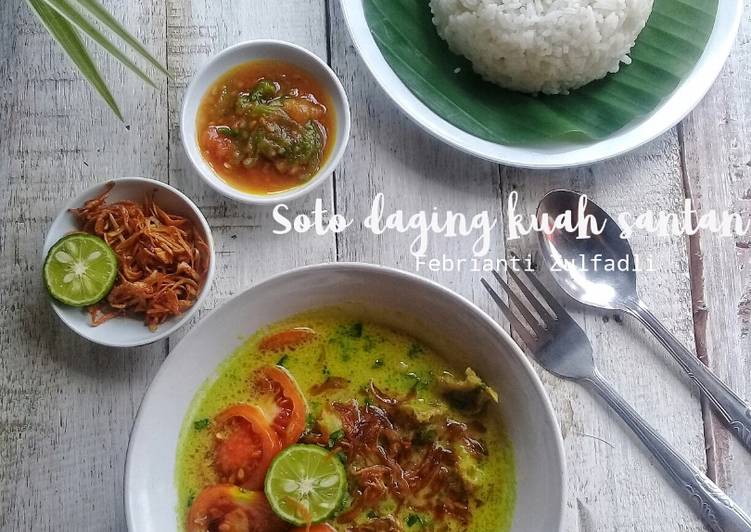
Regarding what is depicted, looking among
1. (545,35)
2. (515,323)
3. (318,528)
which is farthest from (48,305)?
(545,35)

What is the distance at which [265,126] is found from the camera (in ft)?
6.11

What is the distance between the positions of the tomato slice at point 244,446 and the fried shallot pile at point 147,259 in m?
0.27

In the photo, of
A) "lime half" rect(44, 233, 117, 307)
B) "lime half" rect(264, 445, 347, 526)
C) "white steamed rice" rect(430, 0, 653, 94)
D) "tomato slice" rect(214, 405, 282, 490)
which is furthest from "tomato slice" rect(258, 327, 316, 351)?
"white steamed rice" rect(430, 0, 653, 94)

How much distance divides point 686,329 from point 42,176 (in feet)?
5.35

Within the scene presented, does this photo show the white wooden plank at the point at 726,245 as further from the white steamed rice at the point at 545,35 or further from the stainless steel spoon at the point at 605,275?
the white steamed rice at the point at 545,35

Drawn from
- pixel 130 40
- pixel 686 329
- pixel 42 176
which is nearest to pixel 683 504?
pixel 686 329

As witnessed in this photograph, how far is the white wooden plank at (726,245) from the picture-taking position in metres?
1.88

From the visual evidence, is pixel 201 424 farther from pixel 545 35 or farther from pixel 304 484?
pixel 545 35

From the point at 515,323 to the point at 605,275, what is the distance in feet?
0.90

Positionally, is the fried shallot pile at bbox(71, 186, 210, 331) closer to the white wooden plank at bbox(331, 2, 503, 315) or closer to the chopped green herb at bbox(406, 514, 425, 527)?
the white wooden plank at bbox(331, 2, 503, 315)

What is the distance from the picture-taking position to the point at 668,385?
74.9 inches

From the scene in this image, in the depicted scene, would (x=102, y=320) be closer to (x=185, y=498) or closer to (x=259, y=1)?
(x=185, y=498)

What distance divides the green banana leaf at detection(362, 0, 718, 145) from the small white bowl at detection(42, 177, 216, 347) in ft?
2.02

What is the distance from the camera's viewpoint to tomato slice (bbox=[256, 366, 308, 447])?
5.67 ft
